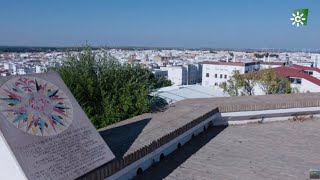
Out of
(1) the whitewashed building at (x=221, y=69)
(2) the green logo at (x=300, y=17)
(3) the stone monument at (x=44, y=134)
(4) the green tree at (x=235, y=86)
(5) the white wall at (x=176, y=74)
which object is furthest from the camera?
(5) the white wall at (x=176, y=74)

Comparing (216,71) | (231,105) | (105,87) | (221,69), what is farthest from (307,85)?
(216,71)

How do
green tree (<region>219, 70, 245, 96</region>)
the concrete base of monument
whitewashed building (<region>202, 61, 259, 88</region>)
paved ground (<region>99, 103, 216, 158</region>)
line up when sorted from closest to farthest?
the concrete base of monument < paved ground (<region>99, 103, 216, 158</region>) < green tree (<region>219, 70, 245, 96</region>) < whitewashed building (<region>202, 61, 259, 88</region>)

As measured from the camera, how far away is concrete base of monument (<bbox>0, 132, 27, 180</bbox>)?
3360 millimetres

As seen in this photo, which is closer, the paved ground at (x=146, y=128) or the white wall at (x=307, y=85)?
the paved ground at (x=146, y=128)

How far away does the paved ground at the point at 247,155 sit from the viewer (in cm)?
511

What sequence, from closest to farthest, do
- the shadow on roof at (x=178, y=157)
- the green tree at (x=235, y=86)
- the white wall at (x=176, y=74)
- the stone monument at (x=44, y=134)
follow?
the stone monument at (x=44, y=134) → the shadow on roof at (x=178, y=157) → the green tree at (x=235, y=86) → the white wall at (x=176, y=74)

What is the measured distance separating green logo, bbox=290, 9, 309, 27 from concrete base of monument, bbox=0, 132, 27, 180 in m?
8.34

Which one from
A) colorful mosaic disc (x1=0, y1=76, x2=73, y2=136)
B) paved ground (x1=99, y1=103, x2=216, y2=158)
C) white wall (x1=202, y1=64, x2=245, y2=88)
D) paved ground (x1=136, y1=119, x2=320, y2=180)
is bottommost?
white wall (x1=202, y1=64, x2=245, y2=88)

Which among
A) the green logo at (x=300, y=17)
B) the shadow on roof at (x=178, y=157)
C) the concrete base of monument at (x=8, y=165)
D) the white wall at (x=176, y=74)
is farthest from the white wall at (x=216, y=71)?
the concrete base of monument at (x=8, y=165)

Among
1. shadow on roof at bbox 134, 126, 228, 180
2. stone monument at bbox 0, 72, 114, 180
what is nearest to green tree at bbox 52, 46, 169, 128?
shadow on roof at bbox 134, 126, 228, 180

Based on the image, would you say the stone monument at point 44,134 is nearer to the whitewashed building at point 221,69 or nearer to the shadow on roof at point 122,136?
the shadow on roof at point 122,136

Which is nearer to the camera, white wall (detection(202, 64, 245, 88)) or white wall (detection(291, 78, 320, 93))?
white wall (detection(291, 78, 320, 93))

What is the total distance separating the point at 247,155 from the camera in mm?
6000

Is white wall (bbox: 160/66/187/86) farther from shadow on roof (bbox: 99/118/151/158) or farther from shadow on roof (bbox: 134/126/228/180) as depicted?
shadow on roof (bbox: 99/118/151/158)
